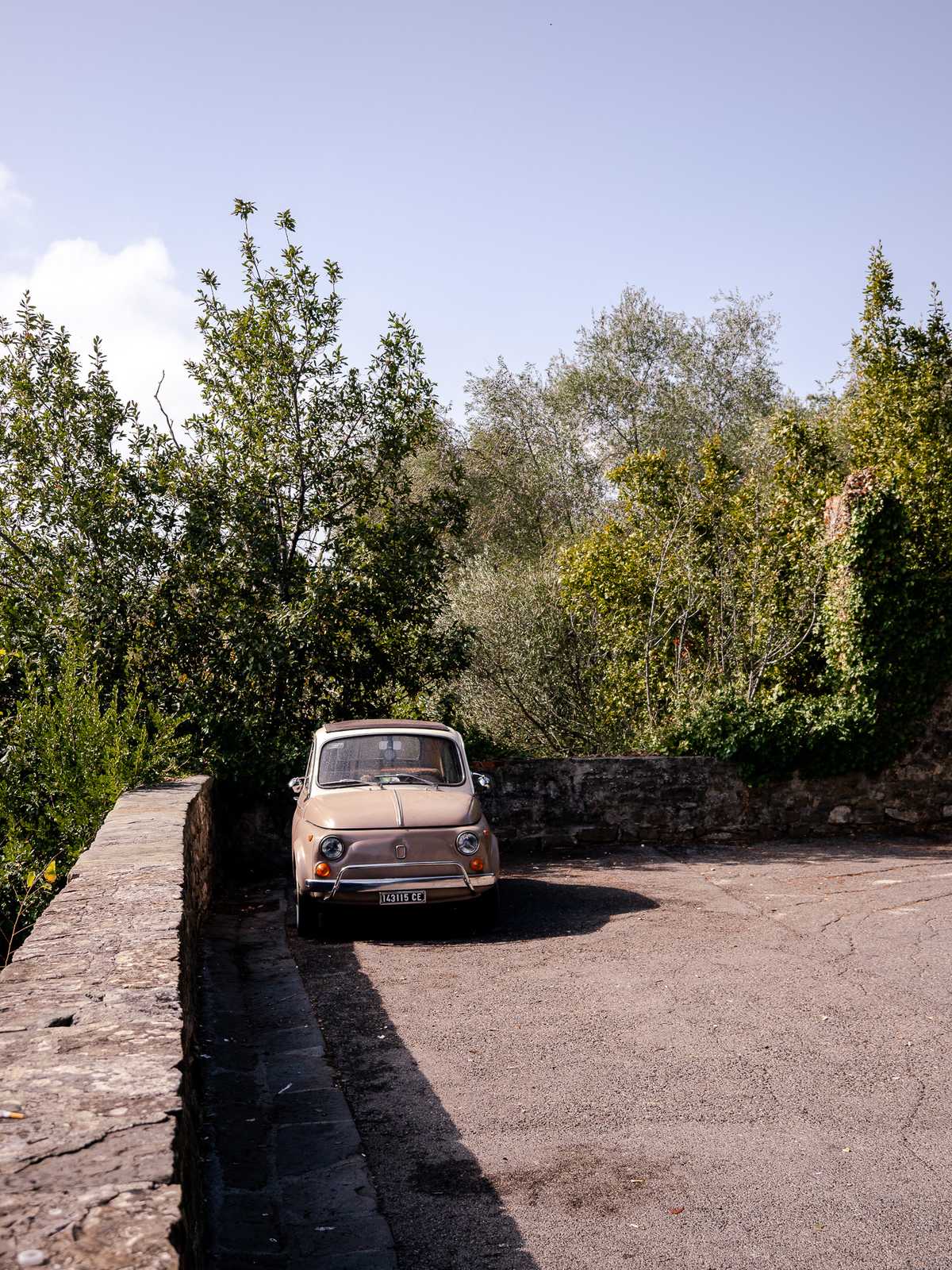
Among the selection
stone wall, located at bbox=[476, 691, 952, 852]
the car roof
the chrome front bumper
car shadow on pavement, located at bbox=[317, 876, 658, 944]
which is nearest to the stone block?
stone wall, located at bbox=[476, 691, 952, 852]

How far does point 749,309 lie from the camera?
38.3 m

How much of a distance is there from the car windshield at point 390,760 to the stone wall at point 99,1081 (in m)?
3.81

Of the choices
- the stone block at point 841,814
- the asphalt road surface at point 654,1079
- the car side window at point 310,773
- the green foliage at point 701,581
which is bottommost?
the asphalt road surface at point 654,1079

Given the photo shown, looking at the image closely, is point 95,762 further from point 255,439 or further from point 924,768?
point 924,768

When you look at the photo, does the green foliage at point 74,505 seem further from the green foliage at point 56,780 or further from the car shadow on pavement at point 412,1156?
the car shadow on pavement at point 412,1156

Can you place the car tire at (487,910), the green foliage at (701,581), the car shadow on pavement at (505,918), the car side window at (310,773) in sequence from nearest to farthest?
the car shadow on pavement at (505,918)
the car tire at (487,910)
the car side window at (310,773)
the green foliage at (701,581)

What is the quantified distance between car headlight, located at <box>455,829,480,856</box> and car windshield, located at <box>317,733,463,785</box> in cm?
92

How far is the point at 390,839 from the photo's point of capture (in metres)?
8.91

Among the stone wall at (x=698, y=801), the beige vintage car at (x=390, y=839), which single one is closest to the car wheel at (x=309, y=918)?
the beige vintage car at (x=390, y=839)

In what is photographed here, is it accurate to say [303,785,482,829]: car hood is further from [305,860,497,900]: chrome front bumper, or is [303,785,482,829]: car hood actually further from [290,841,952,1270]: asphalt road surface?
[290,841,952,1270]: asphalt road surface

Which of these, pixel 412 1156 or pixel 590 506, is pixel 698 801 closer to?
pixel 412 1156

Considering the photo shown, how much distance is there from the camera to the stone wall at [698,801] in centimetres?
1345

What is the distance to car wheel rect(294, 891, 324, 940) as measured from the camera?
8961 millimetres

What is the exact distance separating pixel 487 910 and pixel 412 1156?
477cm
